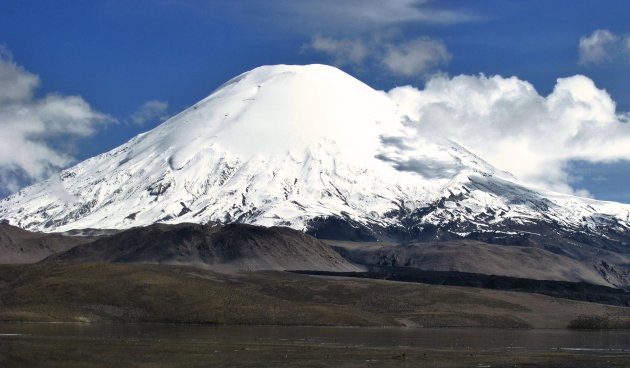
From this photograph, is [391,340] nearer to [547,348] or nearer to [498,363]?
[547,348]

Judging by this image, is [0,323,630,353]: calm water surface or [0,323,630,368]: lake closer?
[0,323,630,368]: lake

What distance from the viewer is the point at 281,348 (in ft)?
390

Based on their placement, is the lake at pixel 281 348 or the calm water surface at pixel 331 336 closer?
the lake at pixel 281 348

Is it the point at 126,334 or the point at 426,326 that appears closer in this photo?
the point at 126,334

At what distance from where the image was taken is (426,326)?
194375 millimetres

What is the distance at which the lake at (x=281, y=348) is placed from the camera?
10138 cm

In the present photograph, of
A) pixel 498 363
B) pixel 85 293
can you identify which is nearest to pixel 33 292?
pixel 85 293

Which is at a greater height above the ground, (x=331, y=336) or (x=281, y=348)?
(x=331, y=336)

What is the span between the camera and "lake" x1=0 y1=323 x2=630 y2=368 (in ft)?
333

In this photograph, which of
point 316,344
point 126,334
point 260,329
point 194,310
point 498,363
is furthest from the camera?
point 194,310

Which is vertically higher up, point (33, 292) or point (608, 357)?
point (33, 292)

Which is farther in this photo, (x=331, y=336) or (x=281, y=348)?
(x=331, y=336)

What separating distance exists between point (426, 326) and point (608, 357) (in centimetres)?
7883

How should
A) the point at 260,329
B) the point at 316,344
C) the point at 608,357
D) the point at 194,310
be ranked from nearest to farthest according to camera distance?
the point at 608,357 → the point at 316,344 → the point at 260,329 → the point at 194,310
